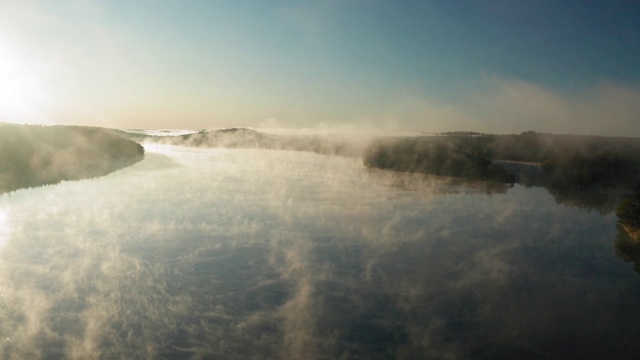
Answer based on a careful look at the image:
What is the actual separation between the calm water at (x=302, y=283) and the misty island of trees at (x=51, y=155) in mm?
9176

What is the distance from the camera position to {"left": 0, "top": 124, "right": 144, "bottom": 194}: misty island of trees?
3822 cm

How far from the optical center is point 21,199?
29.8 metres

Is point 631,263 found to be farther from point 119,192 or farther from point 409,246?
point 119,192

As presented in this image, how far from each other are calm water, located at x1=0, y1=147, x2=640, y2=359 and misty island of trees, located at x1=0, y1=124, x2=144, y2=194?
9.18 m

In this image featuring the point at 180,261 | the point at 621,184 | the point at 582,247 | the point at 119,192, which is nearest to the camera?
the point at 180,261

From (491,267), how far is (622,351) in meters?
7.47

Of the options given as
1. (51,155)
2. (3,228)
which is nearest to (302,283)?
(3,228)

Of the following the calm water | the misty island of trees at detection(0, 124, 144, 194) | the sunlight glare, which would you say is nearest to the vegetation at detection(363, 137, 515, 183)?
the calm water

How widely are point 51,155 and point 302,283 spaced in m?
46.6

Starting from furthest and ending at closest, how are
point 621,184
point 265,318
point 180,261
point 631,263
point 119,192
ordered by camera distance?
point 621,184, point 119,192, point 631,263, point 180,261, point 265,318

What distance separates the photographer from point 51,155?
49844mm

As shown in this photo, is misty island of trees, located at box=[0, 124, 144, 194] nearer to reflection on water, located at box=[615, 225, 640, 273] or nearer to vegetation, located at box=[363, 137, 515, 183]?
vegetation, located at box=[363, 137, 515, 183]

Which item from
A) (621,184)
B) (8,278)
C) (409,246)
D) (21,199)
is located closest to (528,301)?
(409,246)

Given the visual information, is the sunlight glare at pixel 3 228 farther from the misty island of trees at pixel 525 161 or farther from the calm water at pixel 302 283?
the misty island of trees at pixel 525 161
